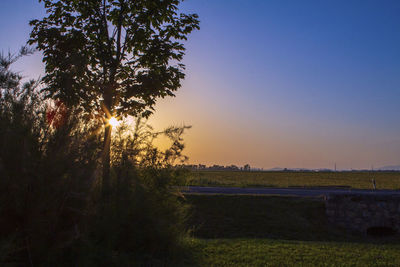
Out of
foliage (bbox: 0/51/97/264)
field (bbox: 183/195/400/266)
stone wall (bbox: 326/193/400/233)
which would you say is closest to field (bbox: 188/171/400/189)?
field (bbox: 183/195/400/266)

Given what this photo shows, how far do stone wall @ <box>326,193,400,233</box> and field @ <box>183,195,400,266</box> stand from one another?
0.50 meters

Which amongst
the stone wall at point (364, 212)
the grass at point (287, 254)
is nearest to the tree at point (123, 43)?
the grass at point (287, 254)

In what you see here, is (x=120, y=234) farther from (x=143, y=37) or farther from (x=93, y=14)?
(x=93, y=14)

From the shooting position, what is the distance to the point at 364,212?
46.4 ft

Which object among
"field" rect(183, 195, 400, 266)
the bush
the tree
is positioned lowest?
"field" rect(183, 195, 400, 266)

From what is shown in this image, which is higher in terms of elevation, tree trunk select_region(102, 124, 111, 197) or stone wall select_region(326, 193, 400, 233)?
tree trunk select_region(102, 124, 111, 197)

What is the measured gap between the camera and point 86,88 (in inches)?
311

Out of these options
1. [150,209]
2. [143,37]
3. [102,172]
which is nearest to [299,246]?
[150,209]

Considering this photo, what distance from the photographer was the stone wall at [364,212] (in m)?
14.0

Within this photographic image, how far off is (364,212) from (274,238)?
5.13 m

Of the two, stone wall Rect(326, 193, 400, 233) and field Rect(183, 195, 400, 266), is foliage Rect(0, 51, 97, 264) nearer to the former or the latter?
field Rect(183, 195, 400, 266)

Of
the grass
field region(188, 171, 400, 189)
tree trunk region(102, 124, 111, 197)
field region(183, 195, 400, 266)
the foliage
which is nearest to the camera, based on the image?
the foliage

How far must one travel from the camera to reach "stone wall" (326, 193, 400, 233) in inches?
551

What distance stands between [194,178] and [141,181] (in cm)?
176
